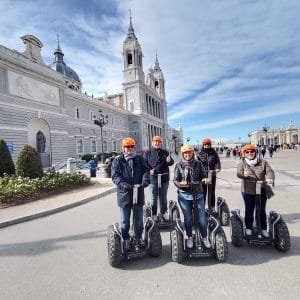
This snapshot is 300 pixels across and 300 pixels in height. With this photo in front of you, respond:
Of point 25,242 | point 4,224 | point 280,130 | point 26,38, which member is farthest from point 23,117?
point 280,130

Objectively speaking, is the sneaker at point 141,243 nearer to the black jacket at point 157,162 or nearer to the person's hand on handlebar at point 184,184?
the person's hand on handlebar at point 184,184

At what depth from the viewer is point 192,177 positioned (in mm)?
4520

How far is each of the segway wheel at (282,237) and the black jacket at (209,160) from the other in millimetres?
2568

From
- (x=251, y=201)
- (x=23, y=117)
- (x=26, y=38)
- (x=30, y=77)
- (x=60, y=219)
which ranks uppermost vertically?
(x=26, y=38)

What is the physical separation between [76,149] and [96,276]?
4158 centimetres

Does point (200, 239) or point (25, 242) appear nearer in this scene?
point (200, 239)

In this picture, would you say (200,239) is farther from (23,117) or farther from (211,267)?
(23,117)

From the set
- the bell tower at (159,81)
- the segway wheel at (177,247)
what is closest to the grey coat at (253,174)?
the segway wheel at (177,247)

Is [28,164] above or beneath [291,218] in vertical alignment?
above

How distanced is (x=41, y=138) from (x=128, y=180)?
94.5 ft

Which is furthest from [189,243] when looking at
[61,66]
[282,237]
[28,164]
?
[61,66]

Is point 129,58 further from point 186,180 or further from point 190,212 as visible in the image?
point 190,212

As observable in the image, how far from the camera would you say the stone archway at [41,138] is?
2964 centimetres

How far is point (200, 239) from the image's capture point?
434cm
